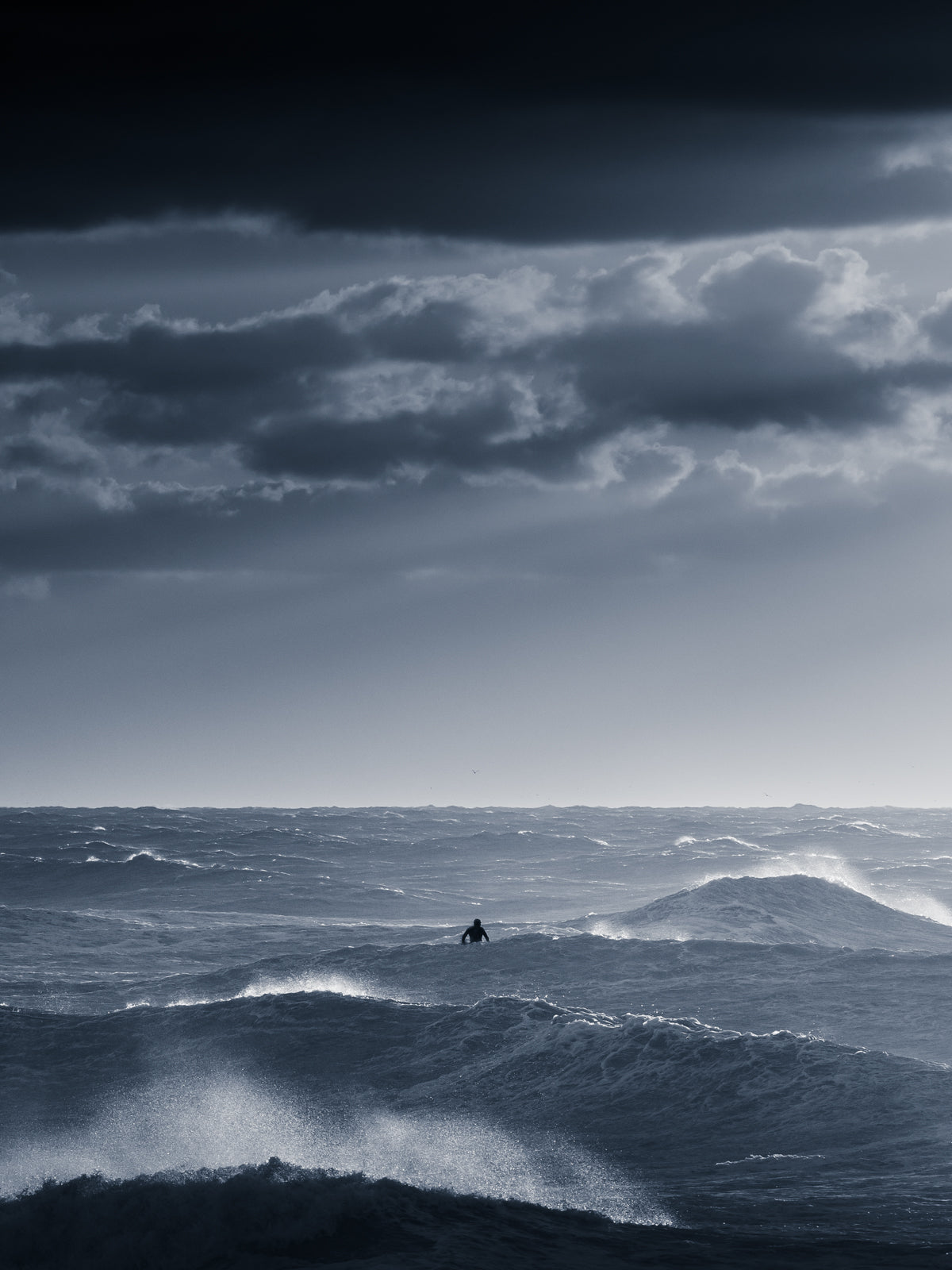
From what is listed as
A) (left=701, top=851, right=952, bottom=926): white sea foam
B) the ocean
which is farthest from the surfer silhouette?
(left=701, top=851, right=952, bottom=926): white sea foam

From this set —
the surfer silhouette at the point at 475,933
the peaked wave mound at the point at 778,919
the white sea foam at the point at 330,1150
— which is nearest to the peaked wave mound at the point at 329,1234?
the white sea foam at the point at 330,1150

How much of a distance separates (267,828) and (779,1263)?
3039 inches

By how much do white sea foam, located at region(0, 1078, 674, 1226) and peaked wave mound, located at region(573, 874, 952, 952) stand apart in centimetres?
1746

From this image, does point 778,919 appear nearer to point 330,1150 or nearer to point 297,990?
point 297,990

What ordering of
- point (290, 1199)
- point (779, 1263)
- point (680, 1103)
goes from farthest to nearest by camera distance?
1. point (680, 1103)
2. point (290, 1199)
3. point (779, 1263)

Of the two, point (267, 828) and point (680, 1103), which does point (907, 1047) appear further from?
point (267, 828)

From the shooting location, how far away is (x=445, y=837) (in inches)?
3482

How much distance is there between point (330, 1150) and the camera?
15734mm

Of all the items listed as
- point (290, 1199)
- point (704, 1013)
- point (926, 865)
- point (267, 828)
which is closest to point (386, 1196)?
point (290, 1199)

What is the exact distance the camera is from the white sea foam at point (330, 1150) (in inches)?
557

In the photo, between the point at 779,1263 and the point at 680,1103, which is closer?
the point at 779,1263

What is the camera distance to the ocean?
41.6 ft

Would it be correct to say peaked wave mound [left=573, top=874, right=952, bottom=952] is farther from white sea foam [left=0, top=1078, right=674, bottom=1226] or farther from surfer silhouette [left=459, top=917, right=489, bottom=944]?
white sea foam [left=0, top=1078, right=674, bottom=1226]

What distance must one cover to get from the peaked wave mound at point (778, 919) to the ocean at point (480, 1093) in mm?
220
